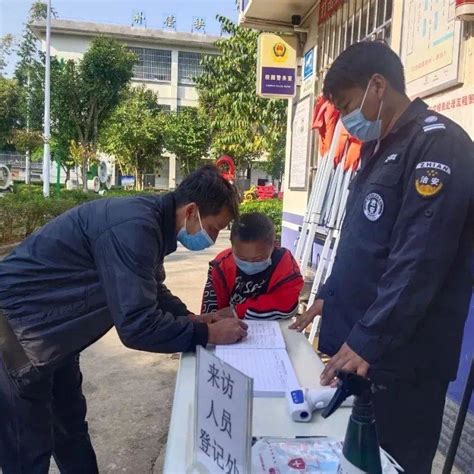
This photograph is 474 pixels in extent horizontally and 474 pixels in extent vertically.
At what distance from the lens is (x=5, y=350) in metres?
1.57

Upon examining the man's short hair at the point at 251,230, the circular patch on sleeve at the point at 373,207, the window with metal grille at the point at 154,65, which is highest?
the window with metal grille at the point at 154,65

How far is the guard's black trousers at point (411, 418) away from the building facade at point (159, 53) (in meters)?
30.6

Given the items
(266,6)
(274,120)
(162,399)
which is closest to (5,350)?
(162,399)

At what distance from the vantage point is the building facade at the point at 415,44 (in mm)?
2418

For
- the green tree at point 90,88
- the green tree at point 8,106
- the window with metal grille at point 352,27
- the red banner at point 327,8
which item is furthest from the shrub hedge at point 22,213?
the green tree at point 8,106

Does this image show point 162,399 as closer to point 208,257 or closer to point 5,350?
point 5,350

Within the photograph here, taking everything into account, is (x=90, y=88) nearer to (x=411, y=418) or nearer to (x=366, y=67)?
(x=366, y=67)

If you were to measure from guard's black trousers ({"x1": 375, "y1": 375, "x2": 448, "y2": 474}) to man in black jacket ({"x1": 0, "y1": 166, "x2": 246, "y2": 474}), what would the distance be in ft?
1.71

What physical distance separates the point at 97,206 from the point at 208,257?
26.3 feet

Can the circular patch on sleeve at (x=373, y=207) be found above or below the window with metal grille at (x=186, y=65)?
below

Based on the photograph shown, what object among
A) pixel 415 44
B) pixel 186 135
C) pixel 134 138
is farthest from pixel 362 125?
pixel 186 135

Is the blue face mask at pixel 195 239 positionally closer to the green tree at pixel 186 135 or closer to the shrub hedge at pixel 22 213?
the shrub hedge at pixel 22 213

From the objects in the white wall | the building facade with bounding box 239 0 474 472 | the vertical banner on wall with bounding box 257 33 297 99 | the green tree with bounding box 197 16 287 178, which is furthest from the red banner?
the white wall

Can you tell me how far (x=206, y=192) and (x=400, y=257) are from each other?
602 mm
